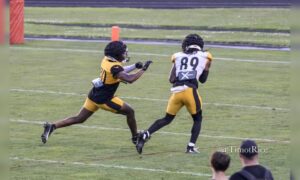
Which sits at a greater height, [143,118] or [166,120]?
[166,120]

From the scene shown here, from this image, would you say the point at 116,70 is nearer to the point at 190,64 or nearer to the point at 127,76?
the point at 127,76

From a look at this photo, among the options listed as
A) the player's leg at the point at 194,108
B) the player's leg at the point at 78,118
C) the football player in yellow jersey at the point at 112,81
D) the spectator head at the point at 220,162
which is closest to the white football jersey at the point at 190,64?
the player's leg at the point at 194,108

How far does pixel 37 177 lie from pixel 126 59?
101 inches

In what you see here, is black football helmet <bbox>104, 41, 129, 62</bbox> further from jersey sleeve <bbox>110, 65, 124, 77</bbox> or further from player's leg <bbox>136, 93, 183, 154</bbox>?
player's leg <bbox>136, 93, 183, 154</bbox>

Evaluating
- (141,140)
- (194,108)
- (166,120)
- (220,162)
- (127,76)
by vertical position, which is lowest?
(141,140)

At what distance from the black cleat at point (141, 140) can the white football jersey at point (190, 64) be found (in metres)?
0.96

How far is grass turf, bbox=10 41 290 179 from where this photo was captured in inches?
437

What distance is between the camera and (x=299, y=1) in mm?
3658

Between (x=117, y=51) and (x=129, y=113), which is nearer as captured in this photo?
(x=117, y=51)

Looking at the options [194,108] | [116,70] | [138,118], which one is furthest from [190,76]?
[138,118]

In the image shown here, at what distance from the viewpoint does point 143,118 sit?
15594mm

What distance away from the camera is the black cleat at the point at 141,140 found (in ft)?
38.6

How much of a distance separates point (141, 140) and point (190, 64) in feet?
4.38

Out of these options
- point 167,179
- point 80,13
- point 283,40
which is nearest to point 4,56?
point 167,179
